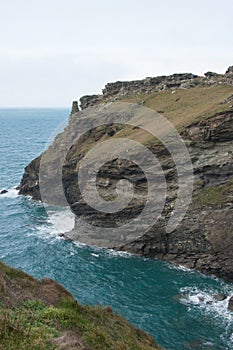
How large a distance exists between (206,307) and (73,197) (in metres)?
46.4

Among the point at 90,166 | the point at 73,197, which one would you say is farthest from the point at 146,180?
the point at 73,197

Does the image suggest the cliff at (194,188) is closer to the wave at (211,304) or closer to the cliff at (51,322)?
the wave at (211,304)

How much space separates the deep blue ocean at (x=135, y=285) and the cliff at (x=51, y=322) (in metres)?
19.5

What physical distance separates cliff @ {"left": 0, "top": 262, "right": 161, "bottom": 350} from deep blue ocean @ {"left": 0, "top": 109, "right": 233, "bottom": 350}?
1955 cm

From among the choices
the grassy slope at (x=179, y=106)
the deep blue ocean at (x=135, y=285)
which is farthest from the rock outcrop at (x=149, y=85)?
the deep blue ocean at (x=135, y=285)

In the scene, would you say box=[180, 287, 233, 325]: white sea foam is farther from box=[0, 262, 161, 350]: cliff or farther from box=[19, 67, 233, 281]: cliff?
box=[0, 262, 161, 350]: cliff

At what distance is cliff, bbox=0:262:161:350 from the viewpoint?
60.7ft

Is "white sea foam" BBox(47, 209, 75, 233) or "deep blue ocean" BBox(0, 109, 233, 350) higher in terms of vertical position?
"white sea foam" BBox(47, 209, 75, 233)

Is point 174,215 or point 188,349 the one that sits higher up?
point 174,215

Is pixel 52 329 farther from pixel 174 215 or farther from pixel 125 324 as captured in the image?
pixel 174 215

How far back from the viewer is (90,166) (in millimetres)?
78500

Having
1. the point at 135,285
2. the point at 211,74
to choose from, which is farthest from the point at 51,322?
the point at 211,74

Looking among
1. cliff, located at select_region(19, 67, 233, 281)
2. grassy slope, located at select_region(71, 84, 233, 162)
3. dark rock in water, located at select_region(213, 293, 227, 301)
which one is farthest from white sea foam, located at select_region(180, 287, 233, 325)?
grassy slope, located at select_region(71, 84, 233, 162)

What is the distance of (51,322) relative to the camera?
2130cm
